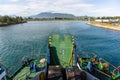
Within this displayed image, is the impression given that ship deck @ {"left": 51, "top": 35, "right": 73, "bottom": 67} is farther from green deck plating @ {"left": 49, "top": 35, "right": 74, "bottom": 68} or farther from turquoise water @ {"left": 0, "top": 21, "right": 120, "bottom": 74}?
turquoise water @ {"left": 0, "top": 21, "right": 120, "bottom": 74}

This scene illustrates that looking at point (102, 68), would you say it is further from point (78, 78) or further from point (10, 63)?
point (10, 63)

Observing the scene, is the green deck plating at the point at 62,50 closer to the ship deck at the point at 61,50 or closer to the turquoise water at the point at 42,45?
the ship deck at the point at 61,50

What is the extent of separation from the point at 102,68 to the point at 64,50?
6.69 m

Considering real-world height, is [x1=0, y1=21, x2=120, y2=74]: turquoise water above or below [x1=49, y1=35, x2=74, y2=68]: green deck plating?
below

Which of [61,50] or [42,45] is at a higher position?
[61,50]

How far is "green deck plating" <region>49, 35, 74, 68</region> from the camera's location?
21286 millimetres

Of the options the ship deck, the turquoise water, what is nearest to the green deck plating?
the ship deck

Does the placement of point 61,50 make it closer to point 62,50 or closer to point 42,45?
point 62,50

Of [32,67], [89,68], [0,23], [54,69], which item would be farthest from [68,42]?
[0,23]

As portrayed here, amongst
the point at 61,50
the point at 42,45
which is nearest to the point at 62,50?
the point at 61,50

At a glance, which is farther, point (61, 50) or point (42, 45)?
point (42, 45)

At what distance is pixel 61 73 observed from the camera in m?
14.4

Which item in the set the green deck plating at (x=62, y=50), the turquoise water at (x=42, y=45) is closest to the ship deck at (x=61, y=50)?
the green deck plating at (x=62, y=50)

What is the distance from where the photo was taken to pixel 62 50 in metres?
21.7
